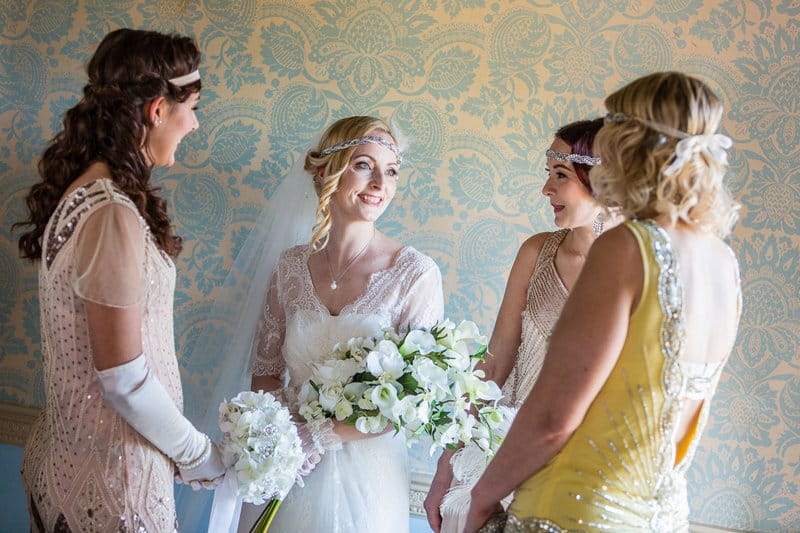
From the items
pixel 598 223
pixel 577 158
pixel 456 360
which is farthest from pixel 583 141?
pixel 456 360

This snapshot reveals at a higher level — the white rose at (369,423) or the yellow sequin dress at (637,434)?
the yellow sequin dress at (637,434)

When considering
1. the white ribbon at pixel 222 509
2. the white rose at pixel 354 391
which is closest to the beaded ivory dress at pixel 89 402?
the white ribbon at pixel 222 509

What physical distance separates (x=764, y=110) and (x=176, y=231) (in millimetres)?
2154

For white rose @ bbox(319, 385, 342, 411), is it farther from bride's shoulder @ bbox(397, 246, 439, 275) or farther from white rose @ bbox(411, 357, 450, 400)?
bride's shoulder @ bbox(397, 246, 439, 275)

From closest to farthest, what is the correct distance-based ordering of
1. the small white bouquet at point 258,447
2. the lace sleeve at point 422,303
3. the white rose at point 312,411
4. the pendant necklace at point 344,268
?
the small white bouquet at point 258,447
the white rose at point 312,411
the lace sleeve at point 422,303
the pendant necklace at point 344,268

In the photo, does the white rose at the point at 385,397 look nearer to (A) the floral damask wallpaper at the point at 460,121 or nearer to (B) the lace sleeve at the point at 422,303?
(B) the lace sleeve at the point at 422,303

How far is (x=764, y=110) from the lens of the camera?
269 centimetres

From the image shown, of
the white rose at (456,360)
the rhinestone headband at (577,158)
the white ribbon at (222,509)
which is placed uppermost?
the rhinestone headband at (577,158)

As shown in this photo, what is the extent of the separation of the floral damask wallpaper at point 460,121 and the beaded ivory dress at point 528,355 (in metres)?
0.35

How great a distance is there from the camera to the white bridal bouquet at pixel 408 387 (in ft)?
7.01

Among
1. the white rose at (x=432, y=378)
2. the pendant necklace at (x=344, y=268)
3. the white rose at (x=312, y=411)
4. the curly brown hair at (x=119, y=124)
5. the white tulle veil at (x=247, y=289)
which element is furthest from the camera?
the white tulle veil at (x=247, y=289)

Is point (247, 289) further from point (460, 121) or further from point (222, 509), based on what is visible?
point (460, 121)

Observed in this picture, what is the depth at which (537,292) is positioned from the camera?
2527 millimetres

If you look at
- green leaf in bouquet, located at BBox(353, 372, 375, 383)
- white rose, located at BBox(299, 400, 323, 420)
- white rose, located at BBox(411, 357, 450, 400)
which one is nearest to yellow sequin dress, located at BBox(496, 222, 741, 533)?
white rose, located at BBox(411, 357, 450, 400)
